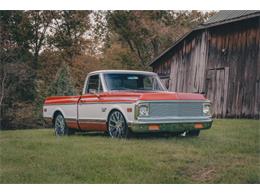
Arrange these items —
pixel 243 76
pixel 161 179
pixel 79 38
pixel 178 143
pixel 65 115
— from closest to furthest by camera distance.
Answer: pixel 161 179
pixel 178 143
pixel 79 38
pixel 65 115
pixel 243 76

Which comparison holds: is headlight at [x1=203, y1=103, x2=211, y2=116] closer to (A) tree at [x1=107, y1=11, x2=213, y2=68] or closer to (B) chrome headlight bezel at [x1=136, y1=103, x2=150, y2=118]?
(B) chrome headlight bezel at [x1=136, y1=103, x2=150, y2=118]

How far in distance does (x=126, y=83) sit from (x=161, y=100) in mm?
1005

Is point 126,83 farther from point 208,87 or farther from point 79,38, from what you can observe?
point 208,87

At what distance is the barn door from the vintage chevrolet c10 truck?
277cm

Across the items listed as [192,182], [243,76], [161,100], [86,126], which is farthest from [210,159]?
[243,76]

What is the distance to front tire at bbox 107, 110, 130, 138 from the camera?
355 inches

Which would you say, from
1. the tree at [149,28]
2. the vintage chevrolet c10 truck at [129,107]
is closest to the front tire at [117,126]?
the vintage chevrolet c10 truck at [129,107]

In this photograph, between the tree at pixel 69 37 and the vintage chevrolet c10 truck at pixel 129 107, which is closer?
the vintage chevrolet c10 truck at pixel 129 107

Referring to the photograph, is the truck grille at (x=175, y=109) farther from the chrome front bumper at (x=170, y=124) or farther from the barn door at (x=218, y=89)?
the barn door at (x=218, y=89)

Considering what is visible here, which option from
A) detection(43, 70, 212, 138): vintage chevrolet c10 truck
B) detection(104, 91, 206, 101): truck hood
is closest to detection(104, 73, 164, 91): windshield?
detection(43, 70, 212, 138): vintage chevrolet c10 truck

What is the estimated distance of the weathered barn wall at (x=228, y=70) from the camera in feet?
41.1

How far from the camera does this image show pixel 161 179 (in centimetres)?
673

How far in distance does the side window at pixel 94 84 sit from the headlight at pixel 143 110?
126cm

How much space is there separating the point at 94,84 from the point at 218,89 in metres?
4.00
